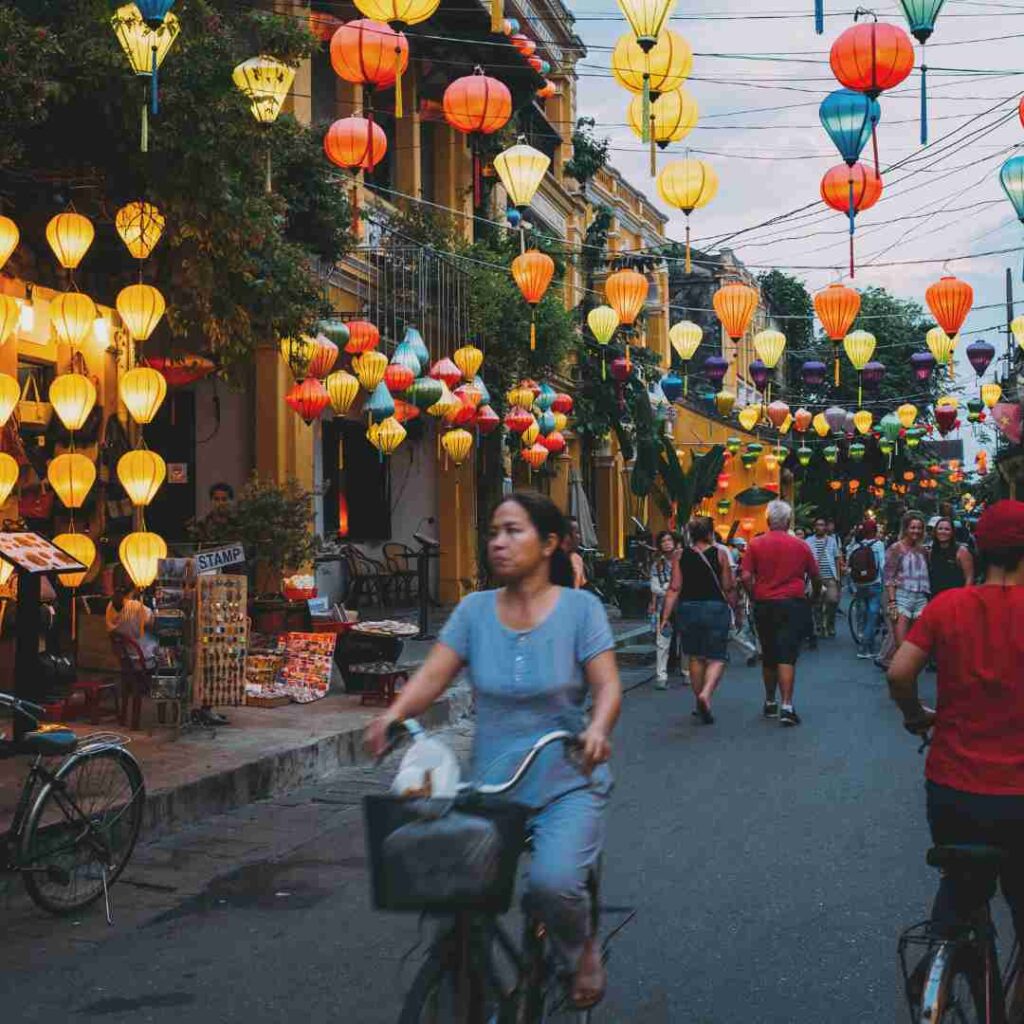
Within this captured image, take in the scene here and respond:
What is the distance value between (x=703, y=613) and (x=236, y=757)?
188 inches

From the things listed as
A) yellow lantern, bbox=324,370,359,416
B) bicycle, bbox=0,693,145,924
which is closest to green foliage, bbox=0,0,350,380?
yellow lantern, bbox=324,370,359,416

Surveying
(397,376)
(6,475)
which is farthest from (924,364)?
(6,475)

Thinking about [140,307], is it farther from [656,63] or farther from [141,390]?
[656,63]

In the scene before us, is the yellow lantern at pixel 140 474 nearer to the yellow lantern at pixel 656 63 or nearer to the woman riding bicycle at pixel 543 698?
the yellow lantern at pixel 656 63

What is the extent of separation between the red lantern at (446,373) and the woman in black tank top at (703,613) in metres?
5.43

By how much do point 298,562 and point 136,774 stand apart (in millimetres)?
6757

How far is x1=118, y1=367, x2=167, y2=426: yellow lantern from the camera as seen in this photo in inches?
464

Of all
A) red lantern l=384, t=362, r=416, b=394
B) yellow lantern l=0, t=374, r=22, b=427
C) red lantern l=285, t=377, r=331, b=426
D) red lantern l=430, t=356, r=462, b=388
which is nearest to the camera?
yellow lantern l=0, t=374, r=22, b=427

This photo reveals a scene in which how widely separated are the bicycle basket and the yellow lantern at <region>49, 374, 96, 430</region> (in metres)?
9.43

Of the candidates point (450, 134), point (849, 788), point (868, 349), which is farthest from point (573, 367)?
point (849, 788)

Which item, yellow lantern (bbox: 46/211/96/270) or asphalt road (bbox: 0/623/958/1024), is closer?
asphalt road (bbox: 0/623/958/1024)

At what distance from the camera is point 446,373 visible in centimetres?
1691

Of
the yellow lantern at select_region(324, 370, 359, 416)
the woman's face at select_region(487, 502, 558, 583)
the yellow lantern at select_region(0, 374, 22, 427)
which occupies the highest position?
the yellow lantern at select_region(324, 370, 359, 416)

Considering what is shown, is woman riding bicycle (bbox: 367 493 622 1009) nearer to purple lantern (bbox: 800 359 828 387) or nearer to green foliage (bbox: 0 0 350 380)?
green foliage (bbox: 0 0 350 380)
